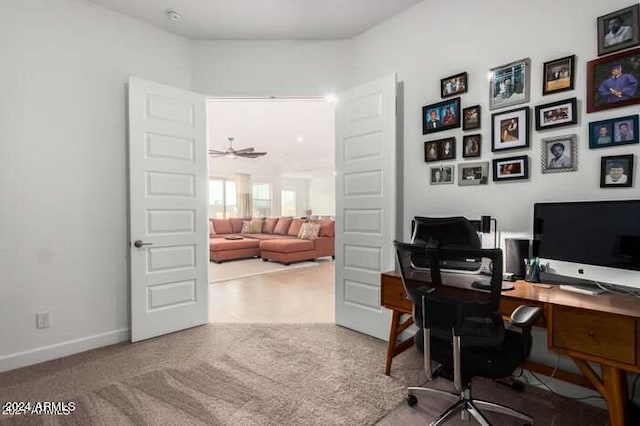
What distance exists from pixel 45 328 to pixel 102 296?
0.42m

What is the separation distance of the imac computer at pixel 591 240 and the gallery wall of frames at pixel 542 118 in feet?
0.90

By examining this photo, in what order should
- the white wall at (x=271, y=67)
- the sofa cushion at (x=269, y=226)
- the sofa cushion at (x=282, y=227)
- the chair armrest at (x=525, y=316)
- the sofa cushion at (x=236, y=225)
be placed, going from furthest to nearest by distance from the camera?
1. the sofa cushion at (x=236, y=225)
2. the sofa cushion at (x=269, y=226)
3. the sofa cushion at (x=282, y=227)
4. the white wall at (x=271, y=67)
5. the chair armrest at (x=525, y=316)

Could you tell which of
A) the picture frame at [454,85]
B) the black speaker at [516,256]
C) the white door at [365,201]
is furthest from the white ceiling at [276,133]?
the black speaker at [516,256]

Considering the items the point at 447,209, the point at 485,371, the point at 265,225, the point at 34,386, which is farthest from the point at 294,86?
the point at 265,225

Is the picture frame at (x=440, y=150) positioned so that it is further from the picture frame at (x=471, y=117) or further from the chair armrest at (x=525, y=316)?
the chair armrest at (x=525, y=316)

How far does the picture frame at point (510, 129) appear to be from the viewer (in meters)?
2.18

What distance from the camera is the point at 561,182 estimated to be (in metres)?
2.04

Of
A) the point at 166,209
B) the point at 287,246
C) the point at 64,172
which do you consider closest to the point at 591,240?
the point at 166,209

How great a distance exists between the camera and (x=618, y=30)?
1.83 meters

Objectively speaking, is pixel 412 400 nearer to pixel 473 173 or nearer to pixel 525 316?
pixel 525 316

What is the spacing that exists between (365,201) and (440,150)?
0.77 meters

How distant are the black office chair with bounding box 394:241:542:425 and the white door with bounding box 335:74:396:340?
3.78 feet

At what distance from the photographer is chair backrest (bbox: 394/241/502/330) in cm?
151

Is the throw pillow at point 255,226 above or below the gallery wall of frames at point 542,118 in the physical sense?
below
